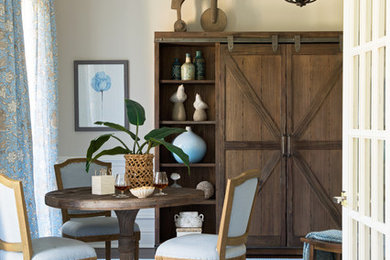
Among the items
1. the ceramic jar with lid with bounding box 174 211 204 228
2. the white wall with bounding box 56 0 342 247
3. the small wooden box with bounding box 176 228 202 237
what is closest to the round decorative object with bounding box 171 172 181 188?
the ceramic jar with lid with bounding box 174 211 204 228

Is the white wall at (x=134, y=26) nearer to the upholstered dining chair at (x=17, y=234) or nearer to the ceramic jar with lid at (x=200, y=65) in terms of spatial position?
the ceramic jar with lid at (x=200, y=65)

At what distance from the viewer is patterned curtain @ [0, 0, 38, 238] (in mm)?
3553

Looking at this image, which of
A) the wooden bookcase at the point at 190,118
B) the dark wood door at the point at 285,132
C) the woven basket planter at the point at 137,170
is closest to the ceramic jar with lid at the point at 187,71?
the wooden bookcase at the point at 190,118

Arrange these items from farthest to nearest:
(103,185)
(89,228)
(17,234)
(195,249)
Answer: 1. (89,228)
2. (103,185)
3. (195,249)
4. (17,234)

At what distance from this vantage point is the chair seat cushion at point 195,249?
317 centimetres

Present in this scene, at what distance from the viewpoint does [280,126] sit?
5.19 meters

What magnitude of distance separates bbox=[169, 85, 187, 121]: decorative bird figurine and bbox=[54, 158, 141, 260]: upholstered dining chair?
111 centimetres

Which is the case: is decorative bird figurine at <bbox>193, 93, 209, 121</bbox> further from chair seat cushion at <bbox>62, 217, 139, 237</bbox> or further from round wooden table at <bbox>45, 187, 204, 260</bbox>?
round wooden table at <bbox>45, 187, 204, 260</bbox>

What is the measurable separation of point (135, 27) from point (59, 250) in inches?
122

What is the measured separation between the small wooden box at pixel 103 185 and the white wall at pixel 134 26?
2179 mm

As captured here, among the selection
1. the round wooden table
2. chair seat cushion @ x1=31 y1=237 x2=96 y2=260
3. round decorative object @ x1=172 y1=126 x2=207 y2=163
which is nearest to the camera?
chair seat cushion @ x1=31 y1=237 x2=96 y2=260
